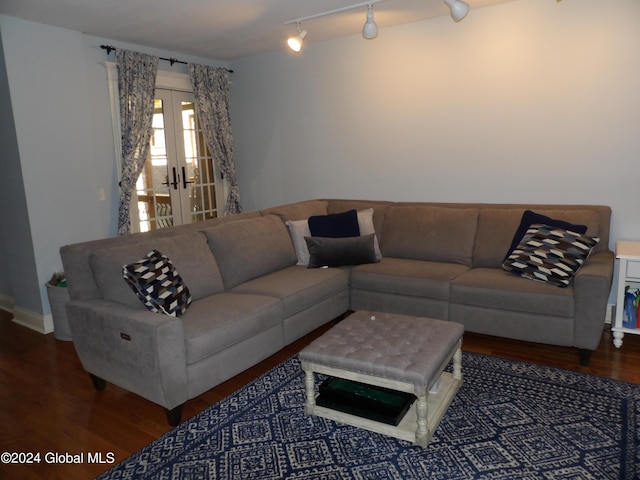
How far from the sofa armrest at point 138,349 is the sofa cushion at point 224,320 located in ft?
0.30

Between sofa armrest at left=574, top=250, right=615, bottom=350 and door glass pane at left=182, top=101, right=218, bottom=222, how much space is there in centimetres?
404

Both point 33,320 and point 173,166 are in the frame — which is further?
point 173,166

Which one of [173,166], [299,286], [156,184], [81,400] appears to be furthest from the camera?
[173,166]

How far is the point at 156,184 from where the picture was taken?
16.4ft

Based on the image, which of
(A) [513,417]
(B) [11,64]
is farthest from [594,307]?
(B) [11,64]

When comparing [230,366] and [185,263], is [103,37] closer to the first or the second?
Result: [185,263]

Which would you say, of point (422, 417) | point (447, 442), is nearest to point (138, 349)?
point (422, 417)

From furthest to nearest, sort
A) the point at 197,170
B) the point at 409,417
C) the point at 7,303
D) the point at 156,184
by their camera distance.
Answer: the point at 197,170 → the point at 156,184 → the point at 7,303 → the point at 409,417

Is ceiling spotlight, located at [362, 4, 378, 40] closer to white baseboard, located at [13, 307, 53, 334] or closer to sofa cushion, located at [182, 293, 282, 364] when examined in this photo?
sofa cushion, located at [182, 293, 282, 364]

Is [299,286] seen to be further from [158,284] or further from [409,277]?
[158,284]

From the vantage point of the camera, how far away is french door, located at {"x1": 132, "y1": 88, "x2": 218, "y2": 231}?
4.93 m

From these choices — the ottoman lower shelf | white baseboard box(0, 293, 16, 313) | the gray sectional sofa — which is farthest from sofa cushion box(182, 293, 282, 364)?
white baseboard box(0, 293, 16, 313)

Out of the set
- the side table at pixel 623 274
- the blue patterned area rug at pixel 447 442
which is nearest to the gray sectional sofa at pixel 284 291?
the side table at pixel 623 274

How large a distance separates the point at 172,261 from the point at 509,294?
88.1 inches
